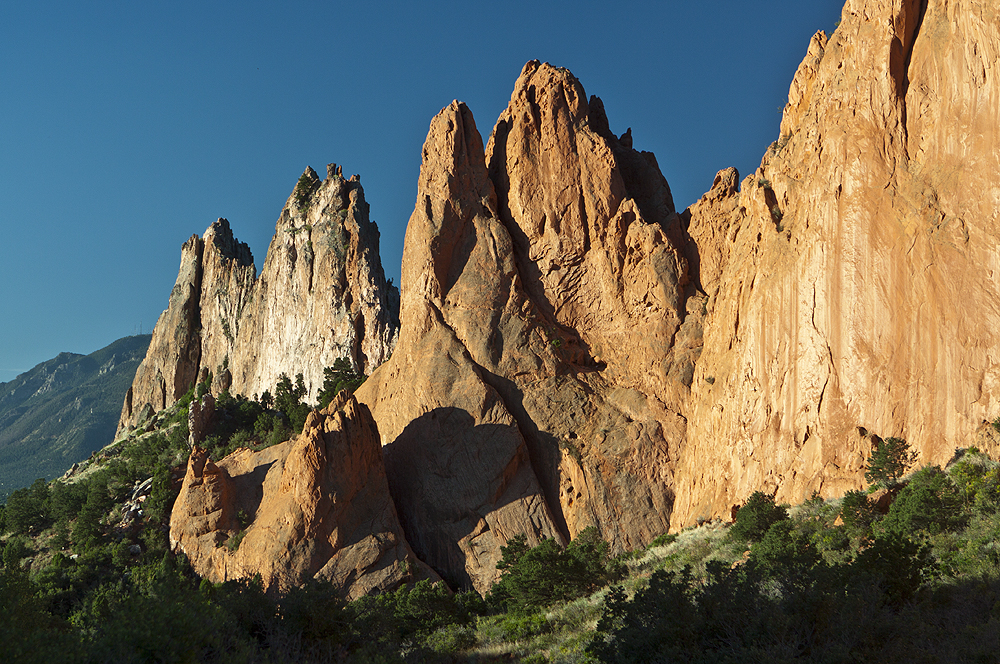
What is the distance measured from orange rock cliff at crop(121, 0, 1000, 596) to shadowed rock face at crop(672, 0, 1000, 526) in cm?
11

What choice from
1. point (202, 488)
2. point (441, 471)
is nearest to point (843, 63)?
point (441, 471)

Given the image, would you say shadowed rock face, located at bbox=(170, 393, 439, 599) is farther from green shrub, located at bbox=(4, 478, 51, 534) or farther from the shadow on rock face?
green shrub, located at bbox=(4, 478, 51, 534)

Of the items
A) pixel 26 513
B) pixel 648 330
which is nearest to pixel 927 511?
pixel 648 330

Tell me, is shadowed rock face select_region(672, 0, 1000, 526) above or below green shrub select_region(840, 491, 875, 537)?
above

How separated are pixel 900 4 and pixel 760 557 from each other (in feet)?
91.5

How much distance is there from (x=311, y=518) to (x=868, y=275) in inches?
1186

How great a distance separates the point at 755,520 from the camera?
30.8m

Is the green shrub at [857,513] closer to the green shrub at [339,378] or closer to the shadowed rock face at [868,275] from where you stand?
the shadowed rock face at [868,275]

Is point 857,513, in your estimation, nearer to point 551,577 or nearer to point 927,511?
point 927,511

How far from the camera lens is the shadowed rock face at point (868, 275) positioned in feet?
104

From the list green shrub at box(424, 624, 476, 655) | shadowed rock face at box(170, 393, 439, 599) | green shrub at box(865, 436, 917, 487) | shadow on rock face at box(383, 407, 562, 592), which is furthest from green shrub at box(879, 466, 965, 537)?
shadowed rock face at box(170, 393, 439, 599)

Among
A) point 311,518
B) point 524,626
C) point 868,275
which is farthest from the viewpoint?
point 311,518

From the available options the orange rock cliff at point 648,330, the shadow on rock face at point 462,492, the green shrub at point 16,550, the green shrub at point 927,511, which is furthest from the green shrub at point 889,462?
the green shrub at point 16,550

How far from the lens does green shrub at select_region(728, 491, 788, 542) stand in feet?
101
